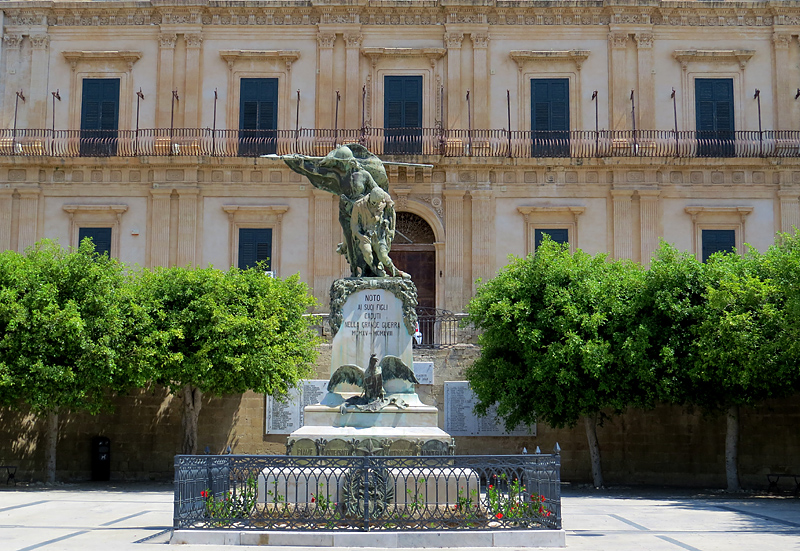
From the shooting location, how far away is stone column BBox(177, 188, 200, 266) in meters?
28.6

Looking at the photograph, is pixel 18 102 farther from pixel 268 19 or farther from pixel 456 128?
pixel 456 128

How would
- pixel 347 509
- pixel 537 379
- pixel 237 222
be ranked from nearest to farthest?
1. pixel 347 509
2. pixel 537 379
3. pixel 237 222

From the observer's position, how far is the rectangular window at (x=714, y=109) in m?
29.2

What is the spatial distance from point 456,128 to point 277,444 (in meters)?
11.9

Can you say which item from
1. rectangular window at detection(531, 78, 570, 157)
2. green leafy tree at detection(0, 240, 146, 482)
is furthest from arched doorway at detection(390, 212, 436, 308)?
green leafy tree at detection(0, 240, 146, 482)

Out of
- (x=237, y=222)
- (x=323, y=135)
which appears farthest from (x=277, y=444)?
(x=323, y=135)

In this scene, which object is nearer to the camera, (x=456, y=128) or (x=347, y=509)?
(x=347, y=509)

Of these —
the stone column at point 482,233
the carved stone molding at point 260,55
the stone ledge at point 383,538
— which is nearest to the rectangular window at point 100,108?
the carved stone molding at point 260,55

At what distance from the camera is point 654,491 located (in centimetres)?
2044

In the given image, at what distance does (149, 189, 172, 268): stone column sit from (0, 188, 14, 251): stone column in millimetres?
4443

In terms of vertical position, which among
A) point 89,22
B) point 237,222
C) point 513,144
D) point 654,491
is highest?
point 89,22

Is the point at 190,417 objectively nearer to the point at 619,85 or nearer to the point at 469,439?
the point at 469,439

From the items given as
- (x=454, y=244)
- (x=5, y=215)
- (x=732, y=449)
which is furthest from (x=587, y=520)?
(x=5, y=215)

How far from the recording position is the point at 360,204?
12977mm
